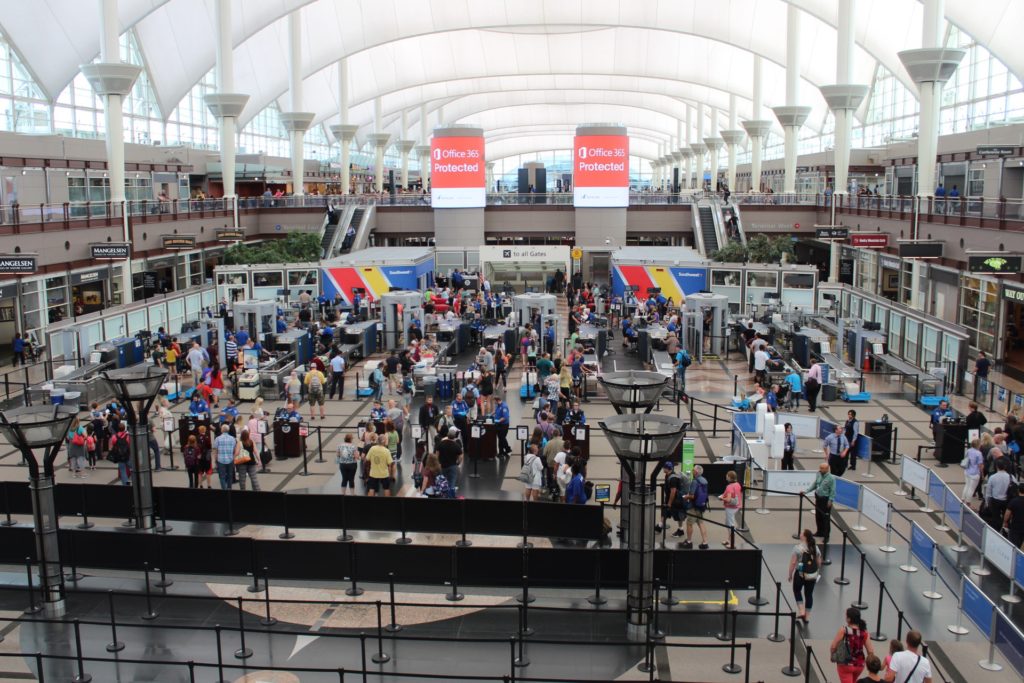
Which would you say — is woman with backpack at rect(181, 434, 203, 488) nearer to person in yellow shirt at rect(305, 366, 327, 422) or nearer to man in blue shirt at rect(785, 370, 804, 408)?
person in yellow shirt at rect(305, 366, 327, 422)

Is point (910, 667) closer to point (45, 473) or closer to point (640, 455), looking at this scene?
point (640, 455)

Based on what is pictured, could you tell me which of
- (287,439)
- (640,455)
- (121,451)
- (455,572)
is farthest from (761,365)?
(121,451)

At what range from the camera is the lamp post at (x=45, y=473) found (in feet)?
36.0

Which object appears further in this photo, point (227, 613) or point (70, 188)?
point (70, 188)

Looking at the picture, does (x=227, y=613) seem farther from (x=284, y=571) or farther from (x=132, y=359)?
(x=132, y=359)

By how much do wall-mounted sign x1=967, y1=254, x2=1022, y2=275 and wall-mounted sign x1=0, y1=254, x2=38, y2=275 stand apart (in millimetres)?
25801

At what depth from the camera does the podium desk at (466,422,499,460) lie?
17969 mm

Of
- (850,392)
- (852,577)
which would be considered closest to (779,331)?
(850,392)

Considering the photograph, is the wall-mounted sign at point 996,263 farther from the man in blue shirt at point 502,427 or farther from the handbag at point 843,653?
the handbag at point 843,653

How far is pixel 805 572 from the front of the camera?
10.8 meters

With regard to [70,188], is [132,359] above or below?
below

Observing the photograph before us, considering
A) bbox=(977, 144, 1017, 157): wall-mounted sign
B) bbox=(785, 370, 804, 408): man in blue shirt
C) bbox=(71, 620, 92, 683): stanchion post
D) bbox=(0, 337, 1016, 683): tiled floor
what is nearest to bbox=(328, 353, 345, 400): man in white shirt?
bbox=(0, 337, 1016, 683): tiled floor

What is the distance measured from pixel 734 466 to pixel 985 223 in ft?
56.7

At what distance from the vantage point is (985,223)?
28.1 metres
